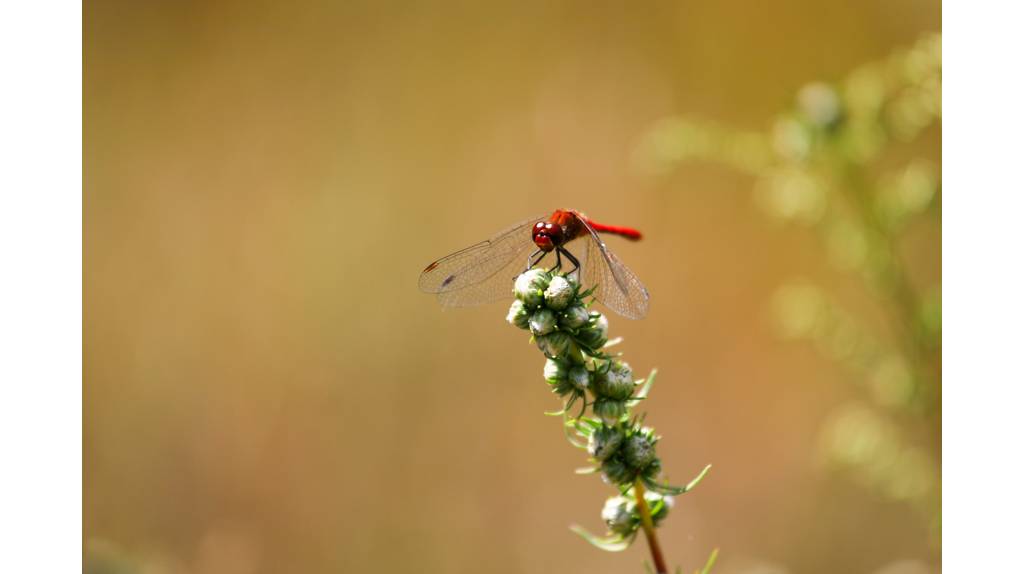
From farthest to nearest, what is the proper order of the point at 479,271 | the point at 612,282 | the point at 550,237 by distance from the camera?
1. the point at 479,271
2. the point at 550,237
3. the point at 612,282

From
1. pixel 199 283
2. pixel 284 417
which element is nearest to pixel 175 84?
pixel 199 283

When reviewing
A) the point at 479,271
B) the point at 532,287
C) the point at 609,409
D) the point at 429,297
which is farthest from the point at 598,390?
the point at 429,297

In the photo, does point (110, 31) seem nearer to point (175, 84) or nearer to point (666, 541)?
point (175, 84)

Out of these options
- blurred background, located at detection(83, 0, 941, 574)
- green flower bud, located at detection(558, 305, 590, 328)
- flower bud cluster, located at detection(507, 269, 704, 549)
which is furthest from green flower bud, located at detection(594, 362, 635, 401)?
blurred background, located at detection(83, 0, 941, 574)

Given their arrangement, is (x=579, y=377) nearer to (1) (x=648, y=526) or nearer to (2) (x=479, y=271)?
(1) (x=648, y=526)

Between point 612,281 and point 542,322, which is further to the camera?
point 612,281

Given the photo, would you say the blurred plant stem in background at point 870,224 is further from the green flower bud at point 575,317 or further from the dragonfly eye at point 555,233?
the green flower bud at point 575,317
